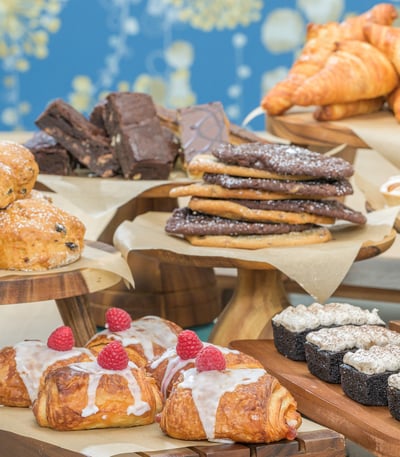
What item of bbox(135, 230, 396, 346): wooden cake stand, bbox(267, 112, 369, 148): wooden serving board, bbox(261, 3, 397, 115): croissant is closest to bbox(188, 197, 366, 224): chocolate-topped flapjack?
bbox(135, 230, 396, 346): wooden cake stand

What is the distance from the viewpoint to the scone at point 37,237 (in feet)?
6.12

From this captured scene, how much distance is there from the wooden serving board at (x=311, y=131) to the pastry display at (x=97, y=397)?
1450 mm

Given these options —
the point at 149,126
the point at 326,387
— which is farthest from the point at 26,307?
the point at 326,387

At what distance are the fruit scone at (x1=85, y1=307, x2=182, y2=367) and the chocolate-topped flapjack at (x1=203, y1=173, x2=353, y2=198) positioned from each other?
478 millimetres

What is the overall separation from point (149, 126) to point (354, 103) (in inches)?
25.2

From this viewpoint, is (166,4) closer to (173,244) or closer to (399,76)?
(399,76)

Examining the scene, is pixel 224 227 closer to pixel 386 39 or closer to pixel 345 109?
pixel 345 109

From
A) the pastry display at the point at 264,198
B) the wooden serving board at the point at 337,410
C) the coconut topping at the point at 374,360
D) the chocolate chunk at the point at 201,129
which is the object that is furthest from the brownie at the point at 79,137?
the coconut topping at the point at 374,360

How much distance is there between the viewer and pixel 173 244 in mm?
2348

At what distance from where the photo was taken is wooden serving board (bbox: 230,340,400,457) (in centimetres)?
159

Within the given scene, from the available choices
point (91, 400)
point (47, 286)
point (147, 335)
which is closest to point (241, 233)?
point (147, 335)

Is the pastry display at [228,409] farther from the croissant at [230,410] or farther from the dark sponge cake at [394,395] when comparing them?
the dark sponge cake at [394,395]

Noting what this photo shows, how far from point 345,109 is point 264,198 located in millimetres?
821

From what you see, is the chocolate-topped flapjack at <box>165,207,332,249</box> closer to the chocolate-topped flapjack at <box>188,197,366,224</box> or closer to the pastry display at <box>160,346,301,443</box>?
the chocolate-topped flapjack at <box>188,197,366,224</box>
